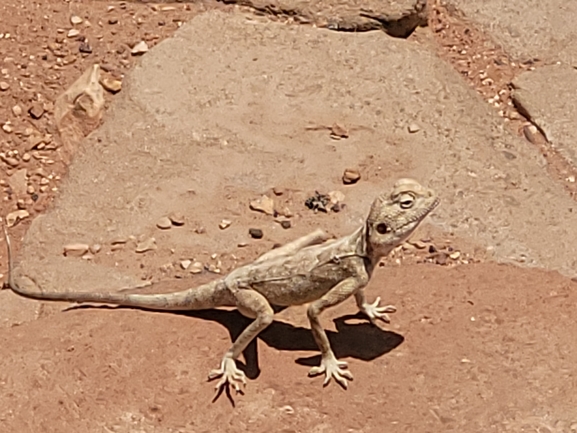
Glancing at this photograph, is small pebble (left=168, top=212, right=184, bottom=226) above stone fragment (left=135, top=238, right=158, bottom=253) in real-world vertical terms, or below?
above

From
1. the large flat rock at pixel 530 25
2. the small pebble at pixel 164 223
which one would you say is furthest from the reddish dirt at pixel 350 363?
the large flat rock at pixel 530 25

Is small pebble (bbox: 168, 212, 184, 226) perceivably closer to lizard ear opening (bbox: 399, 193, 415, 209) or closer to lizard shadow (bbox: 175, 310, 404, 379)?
lizard shadow (bbox: 175, 310, 404, 379)

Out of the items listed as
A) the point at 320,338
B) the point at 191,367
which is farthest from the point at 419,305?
the point at 191,367

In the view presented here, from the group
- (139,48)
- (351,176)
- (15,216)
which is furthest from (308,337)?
(139,48)

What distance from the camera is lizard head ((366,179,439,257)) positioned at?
497 cm

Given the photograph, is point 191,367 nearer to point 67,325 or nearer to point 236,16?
point 67,325

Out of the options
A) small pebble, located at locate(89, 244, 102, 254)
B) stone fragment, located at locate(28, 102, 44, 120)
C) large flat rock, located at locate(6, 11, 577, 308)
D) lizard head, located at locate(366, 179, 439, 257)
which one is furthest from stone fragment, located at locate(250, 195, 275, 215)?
stone fragment, located at locate(28, 102, 44, 120)

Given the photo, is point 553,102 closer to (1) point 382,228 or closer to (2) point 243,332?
(1) point 382,228

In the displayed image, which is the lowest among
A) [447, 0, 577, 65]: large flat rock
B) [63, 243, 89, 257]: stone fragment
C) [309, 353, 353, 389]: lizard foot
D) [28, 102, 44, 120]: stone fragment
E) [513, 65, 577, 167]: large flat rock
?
[28, 102, 44, 120]: stone fragment

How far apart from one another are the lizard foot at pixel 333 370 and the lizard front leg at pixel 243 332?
0.30 m

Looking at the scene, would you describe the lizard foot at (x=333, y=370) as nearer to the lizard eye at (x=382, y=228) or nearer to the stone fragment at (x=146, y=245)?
the lizard eye at (x=382, y=228)

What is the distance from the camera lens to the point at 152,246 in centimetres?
612

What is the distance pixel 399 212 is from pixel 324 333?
0.64 meters

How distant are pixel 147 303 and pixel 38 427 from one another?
833 mm
